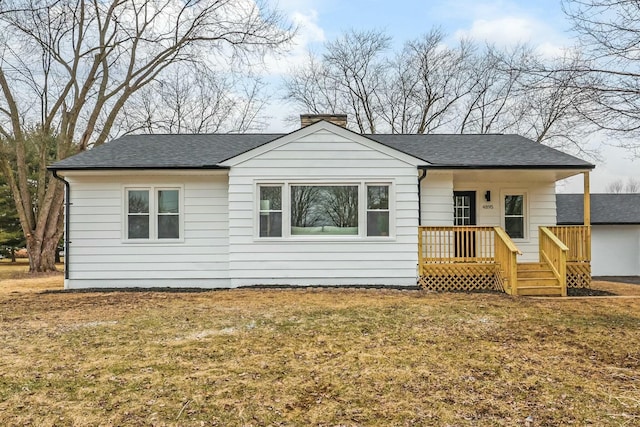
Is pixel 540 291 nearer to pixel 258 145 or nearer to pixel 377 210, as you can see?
pixel 377 210

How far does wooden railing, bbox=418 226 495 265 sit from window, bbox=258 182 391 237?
0.91 m

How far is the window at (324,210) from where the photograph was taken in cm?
941

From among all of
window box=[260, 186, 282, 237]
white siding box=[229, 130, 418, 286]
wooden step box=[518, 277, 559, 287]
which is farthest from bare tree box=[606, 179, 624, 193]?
window box=[260, 186, 282, 237]

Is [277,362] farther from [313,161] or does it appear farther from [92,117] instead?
[92,117]

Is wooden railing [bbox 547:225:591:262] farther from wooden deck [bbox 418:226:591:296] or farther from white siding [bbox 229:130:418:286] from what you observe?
white siding [bbox 229:130:418:286]

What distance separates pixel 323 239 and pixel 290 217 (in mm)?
897

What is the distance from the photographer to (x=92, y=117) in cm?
1639

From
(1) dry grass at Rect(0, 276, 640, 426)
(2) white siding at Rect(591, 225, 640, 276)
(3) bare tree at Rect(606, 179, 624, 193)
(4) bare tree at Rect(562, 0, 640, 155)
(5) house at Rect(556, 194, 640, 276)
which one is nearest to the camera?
(1) dry grass at Rect(0, 276, 640, 426)

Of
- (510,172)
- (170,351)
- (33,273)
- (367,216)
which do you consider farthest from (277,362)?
(33,273)

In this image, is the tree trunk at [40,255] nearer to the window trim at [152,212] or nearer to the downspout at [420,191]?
the window trim at [152,212]

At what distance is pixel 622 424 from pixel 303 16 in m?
17.8

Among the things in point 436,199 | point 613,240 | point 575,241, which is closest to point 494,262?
point 436,199

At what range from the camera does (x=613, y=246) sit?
54.8 ft

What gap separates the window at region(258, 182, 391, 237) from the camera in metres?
9.41
